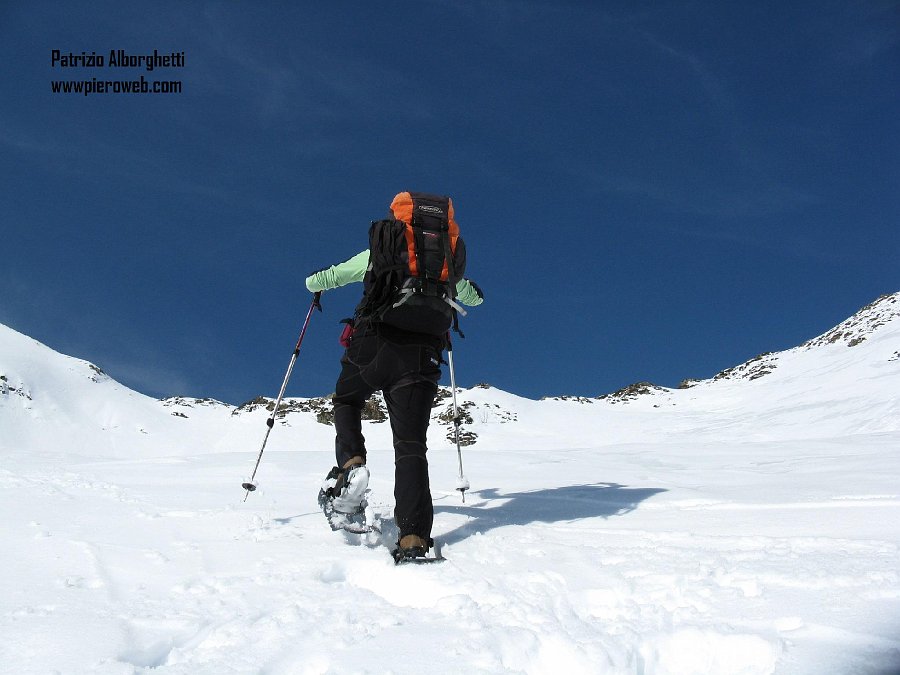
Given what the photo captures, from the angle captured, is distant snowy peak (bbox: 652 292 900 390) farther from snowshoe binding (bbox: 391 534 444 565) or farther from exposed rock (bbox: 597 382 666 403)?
snowshoe binding (bbox: 391 534 444 565)

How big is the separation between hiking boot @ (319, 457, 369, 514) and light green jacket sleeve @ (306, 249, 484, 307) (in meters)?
1.67

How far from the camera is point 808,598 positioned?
2.36 m

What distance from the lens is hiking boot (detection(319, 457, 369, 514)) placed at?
161 inches

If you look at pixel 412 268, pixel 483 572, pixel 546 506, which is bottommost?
pixel 483 572

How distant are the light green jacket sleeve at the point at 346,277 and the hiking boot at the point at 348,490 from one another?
1.67 m

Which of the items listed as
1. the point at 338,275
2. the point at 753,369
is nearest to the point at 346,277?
the point at 338,275

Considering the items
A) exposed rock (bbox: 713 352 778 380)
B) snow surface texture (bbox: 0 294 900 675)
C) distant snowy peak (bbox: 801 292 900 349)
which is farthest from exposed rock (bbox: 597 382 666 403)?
snow surface texture (bbox: 0 294 900 675)

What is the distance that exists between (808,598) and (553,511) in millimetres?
2775

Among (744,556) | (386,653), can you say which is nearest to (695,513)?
(744,556)

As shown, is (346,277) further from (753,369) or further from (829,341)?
(829,341)

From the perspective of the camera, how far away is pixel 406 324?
13.7 feet

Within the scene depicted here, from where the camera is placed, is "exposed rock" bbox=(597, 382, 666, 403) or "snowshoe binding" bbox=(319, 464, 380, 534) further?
"exposed rock" bbox=(597, 382, 666, 403)

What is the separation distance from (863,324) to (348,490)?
55515mm

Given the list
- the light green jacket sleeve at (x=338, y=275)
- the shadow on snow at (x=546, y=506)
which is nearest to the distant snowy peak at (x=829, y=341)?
the shadow on snow at (x=546, y=506)
